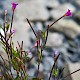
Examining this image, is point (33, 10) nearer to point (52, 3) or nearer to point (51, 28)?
point (52, 3)

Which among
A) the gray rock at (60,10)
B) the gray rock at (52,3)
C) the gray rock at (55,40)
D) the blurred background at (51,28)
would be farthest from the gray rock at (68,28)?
the gray rock at (52,3)

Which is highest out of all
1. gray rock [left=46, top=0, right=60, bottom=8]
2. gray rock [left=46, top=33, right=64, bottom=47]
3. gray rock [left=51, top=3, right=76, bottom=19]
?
gray rock [left=46, top=0, right=60, bottom=8]

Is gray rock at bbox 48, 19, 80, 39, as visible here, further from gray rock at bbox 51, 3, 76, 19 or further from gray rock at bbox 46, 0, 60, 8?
gray rock at bbox 46, 0, 60, 8

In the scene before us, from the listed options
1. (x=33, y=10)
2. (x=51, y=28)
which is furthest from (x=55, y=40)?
(x=33, y=10)

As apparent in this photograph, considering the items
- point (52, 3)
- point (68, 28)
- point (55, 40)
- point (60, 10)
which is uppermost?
point (52, 3)

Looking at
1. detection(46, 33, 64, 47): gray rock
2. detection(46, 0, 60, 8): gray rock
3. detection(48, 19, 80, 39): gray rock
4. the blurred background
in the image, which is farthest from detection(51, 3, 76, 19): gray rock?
detection(46, 33, 64, 47): gray rock

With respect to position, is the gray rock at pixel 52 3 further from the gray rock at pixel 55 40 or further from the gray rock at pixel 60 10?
the gray rock at pixel 55 40

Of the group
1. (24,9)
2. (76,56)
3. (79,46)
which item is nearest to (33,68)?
(76,56)
